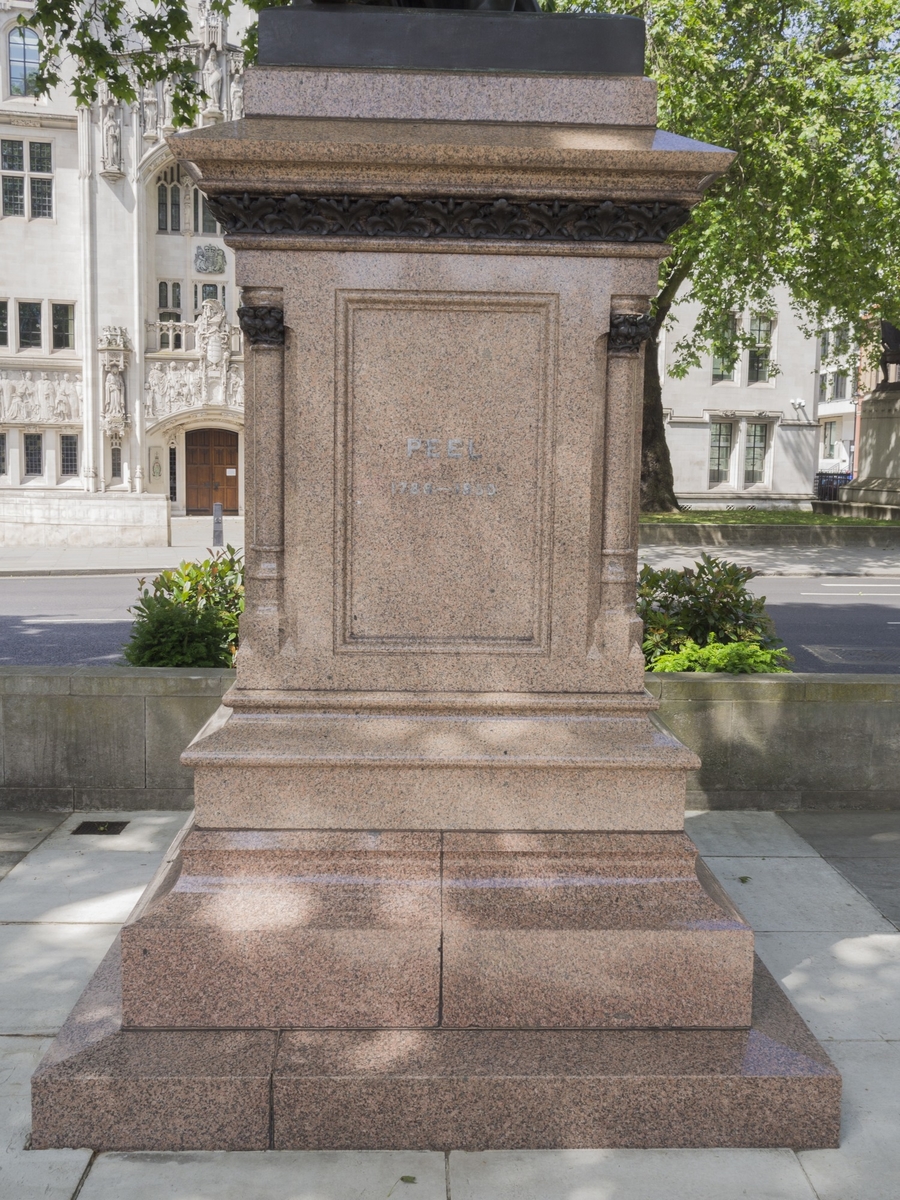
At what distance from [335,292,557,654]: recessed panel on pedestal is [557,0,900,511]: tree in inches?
Answer: 654

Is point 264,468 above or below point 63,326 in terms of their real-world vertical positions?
below

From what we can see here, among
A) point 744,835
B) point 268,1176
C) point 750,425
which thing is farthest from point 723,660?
point 750,425

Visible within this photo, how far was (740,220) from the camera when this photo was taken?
2059 centimetres

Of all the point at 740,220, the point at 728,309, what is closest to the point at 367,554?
the point at 740,220

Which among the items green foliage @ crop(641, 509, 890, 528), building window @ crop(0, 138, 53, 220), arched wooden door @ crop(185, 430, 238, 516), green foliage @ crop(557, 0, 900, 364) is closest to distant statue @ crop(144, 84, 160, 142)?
building window @ crop(0, 138, 53, 220)

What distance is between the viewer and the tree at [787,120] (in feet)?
65.8

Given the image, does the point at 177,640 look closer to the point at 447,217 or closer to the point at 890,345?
the point at 447,217

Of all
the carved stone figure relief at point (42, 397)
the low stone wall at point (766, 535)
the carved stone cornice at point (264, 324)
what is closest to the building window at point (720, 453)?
the low stone wall at point (766, 535)

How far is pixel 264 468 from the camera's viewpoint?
4.30 meters

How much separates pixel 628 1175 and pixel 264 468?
280cm

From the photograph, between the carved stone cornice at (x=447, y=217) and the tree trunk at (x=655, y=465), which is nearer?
the carved stone cornice at (x=447, y=217)

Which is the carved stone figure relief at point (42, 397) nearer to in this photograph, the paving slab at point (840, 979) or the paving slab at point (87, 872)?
the paving slab at point (87, 872)

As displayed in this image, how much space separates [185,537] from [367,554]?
2665cm

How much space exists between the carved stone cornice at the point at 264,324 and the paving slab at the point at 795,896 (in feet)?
11.6
